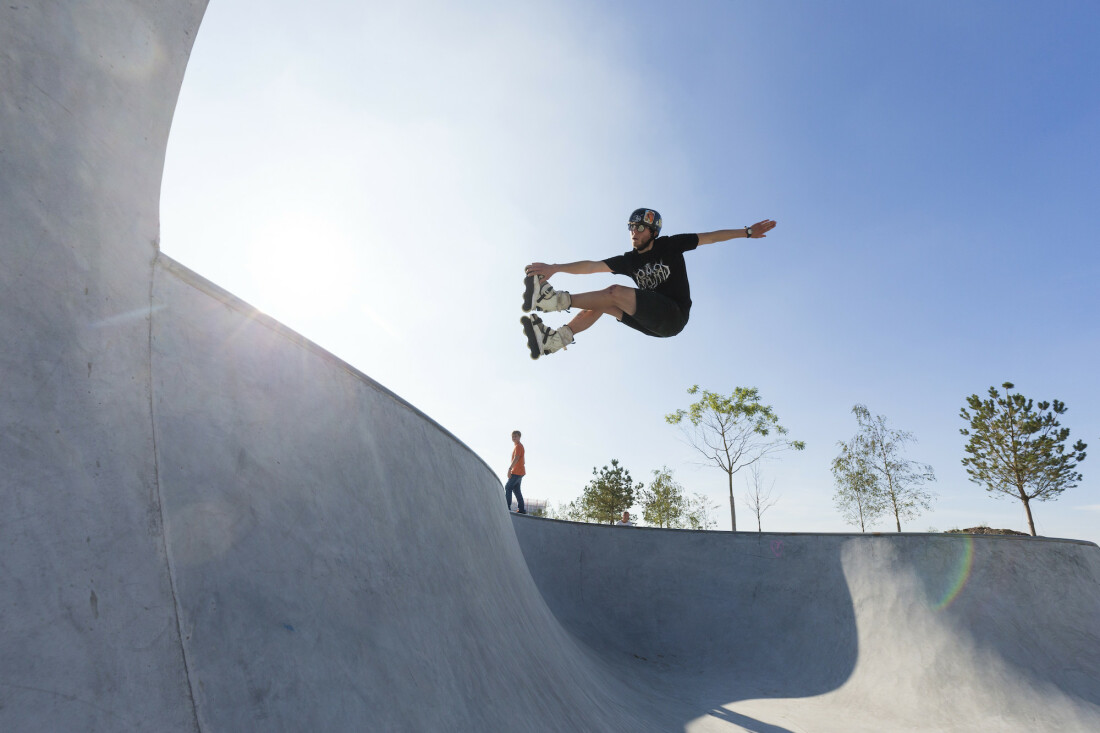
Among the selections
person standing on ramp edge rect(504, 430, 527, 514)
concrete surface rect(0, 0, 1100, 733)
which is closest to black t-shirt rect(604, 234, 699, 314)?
concrete surface rect(0, 0, 1100, 733)

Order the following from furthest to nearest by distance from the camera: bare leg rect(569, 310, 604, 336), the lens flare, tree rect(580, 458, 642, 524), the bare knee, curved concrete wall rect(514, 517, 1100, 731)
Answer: tree rect(580, 458, 642, 524), the lens flare, curved concrete wall rect(514, 517, 1100, 731), bare leg rect(569, 310, 604, 336), the bare knee

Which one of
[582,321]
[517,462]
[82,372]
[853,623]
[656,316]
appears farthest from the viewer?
[517,462]

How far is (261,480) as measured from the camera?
2.48m

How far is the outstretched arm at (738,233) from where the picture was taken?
196 inches

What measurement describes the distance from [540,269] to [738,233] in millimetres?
1943

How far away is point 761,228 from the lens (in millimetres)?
5020

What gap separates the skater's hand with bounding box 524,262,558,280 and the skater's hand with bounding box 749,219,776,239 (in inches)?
77.1

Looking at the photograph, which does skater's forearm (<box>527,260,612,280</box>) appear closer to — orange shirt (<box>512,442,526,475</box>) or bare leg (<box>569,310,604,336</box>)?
bare leg (<box>569,310,604,336</box>)

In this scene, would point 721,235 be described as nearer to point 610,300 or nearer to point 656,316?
point 656,316

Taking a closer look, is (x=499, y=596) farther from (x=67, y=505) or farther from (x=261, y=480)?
(x=67, y=505)

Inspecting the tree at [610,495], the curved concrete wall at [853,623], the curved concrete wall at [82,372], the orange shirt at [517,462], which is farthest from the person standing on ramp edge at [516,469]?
the tree at [610,495]

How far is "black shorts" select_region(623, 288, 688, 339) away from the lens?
4.34 meters

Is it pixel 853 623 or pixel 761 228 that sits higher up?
pixel 761 228

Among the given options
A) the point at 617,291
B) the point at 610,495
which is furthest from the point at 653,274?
the point at 610,495
